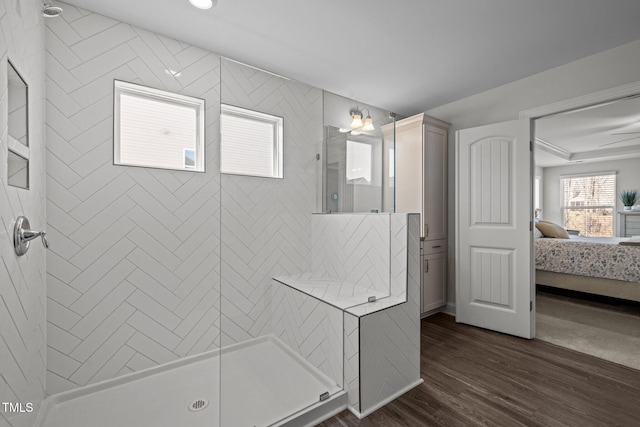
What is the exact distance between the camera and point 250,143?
2270mm

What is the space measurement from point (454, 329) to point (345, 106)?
2.40 meters

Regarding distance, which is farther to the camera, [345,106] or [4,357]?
[345,106]

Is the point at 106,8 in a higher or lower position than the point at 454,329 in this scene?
higher

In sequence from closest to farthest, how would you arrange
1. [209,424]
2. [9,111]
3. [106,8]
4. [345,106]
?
[9,111] → [209,424] → [106,8] → [345,106]

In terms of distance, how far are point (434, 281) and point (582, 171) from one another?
236 inches

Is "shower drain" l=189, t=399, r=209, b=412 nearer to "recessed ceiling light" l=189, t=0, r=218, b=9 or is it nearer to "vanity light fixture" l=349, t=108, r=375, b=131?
"vanity light fixture" l=349, t=108, r=375, b=131

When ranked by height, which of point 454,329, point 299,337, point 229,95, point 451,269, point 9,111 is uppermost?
point 229,95

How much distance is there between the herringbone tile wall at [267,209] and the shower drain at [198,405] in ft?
1.56

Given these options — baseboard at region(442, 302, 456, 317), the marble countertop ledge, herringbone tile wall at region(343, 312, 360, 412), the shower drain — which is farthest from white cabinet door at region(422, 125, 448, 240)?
the shower drain

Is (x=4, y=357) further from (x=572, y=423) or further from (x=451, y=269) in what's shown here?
(x=451, y=269)

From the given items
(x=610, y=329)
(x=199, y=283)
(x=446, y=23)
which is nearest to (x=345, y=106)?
(x=446, y=23)

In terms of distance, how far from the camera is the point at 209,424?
4.97 feet

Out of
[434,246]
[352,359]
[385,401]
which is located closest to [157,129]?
[352,359]

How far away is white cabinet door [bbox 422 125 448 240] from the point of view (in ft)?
10.1
